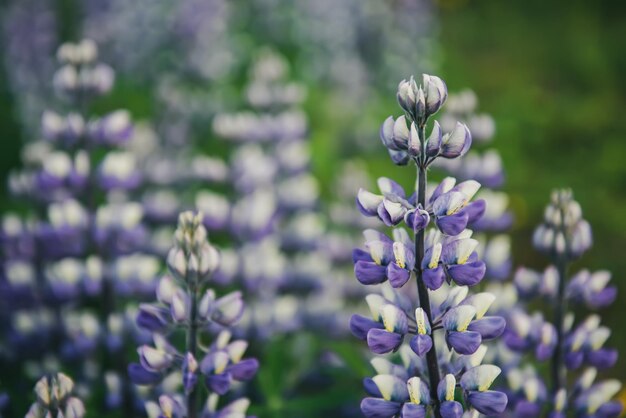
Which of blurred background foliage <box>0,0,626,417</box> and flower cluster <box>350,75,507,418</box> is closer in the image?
flower cluster <box>350,75,507,418</box>

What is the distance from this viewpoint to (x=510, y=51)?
8.56m

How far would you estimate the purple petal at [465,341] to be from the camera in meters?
1.45

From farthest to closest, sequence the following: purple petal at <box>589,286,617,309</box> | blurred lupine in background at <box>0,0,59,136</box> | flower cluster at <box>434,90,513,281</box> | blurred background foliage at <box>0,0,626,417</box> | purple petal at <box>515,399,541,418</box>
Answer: blurred lupine in background at <box>0,0,59,136</box>, blurred background foliage at <box>0,0,626,417</box>, flower cluster at <box>434,90,513,281</box>, purple petal at <box>589,286,617,309</box>, purple petal at <box>515,399,541,418</box>

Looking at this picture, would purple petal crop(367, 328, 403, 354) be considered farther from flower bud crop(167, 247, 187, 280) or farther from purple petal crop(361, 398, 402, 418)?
flower bud crop(167, 247, 187, 280)

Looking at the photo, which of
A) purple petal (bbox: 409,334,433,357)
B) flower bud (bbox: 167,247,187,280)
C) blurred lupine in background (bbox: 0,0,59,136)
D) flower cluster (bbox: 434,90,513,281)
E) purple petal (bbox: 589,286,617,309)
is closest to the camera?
purple petal (bbox: 409,334,433,357)

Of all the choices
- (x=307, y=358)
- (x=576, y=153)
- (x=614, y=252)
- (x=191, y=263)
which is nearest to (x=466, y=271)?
(x=191, y=263)

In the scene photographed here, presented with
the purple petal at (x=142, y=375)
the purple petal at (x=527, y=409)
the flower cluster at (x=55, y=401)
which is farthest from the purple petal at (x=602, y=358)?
the flower cluster at (x=55, y=401)

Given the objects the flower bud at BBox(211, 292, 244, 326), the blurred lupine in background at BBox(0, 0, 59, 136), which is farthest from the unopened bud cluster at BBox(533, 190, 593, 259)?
the blurred lupine in background at BBox(0, 0, 59, 136)

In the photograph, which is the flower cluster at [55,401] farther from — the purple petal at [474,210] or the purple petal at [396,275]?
the purple petal at [474,210]

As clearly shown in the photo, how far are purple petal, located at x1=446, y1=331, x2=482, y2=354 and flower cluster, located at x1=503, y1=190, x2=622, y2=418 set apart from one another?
446 millimetres

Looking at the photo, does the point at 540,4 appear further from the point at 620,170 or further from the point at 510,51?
the point at 620,170

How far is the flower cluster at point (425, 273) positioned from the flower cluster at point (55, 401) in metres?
0.69

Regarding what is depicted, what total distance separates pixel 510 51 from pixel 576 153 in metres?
3.45

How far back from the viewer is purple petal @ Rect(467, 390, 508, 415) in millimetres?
1486
